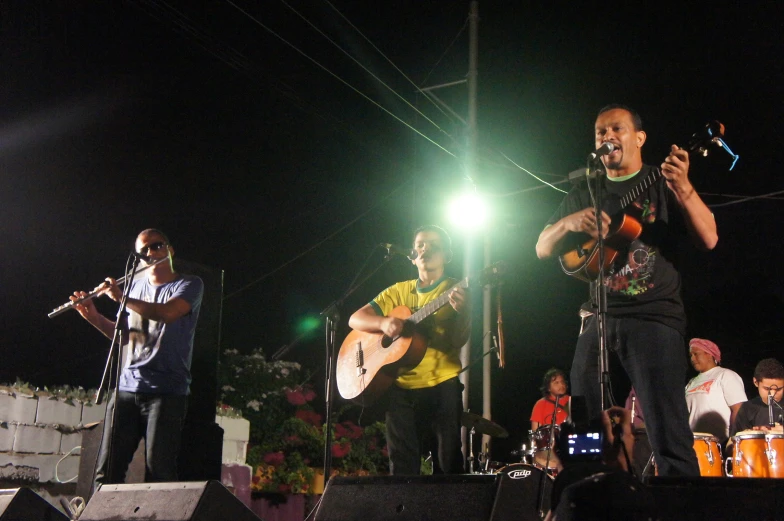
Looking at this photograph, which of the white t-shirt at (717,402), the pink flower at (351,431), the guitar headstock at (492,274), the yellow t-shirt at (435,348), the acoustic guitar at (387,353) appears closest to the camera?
the yellow t-shirt at (435,348)

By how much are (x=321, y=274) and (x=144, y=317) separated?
809cm

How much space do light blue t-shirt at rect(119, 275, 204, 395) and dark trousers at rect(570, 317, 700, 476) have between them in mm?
2940

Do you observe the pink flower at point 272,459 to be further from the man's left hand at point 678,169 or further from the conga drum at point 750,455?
the man's left hand at point 678,169

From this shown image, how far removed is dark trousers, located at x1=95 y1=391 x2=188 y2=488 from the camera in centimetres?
486

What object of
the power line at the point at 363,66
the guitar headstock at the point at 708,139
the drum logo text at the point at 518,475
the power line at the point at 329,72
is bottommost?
the drum logo text at the point at 518,475

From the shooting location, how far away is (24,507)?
12.7 feet

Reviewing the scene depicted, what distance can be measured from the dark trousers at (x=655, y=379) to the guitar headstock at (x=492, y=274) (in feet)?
5.80

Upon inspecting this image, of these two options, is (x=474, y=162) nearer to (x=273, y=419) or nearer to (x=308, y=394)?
(x=308, y=394)

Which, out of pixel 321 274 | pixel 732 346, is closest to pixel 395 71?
pixel 321 274

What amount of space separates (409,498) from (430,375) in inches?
59.7

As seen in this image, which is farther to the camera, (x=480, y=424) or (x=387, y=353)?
(x=480, y=424)

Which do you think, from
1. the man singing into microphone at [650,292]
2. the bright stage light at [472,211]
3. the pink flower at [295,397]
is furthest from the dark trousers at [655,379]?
the bright stage light at [472,211]

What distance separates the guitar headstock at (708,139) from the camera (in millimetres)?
3340

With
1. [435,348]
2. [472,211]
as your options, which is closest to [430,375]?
[435,348]
